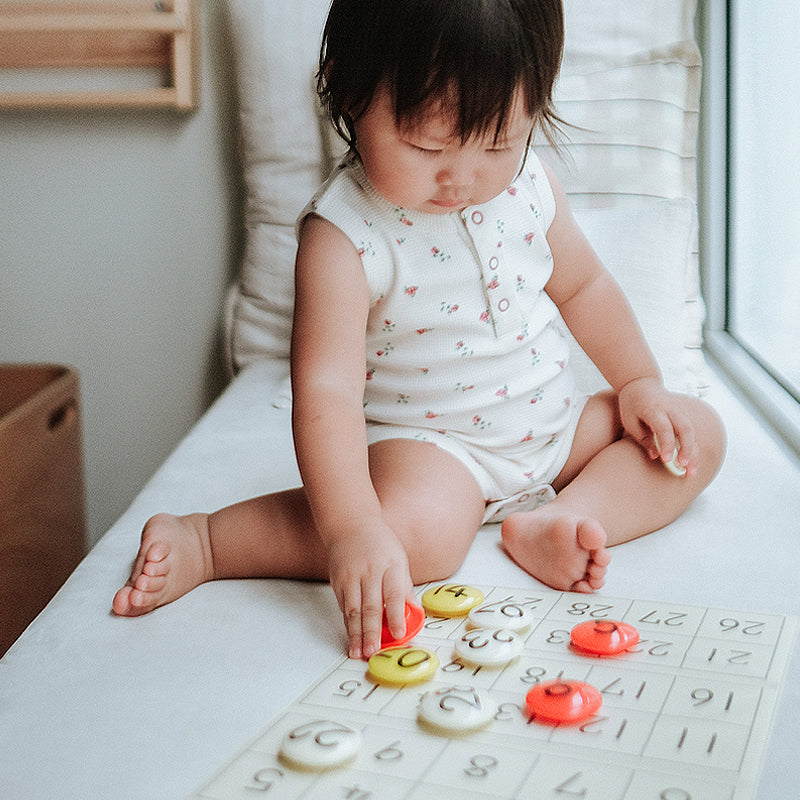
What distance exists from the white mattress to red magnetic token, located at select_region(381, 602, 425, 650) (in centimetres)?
3

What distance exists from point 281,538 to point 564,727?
0.99 ft

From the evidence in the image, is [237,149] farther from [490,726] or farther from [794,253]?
[490,726]

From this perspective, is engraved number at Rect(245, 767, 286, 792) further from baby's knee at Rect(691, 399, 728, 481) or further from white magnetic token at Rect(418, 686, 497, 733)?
baby's knee at Rect(691, 399, 728, 481)

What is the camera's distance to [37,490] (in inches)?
46.8

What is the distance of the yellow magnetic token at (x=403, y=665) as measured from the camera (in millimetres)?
574

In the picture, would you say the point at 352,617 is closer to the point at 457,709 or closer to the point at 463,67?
the point at 457,709

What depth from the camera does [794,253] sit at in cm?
122

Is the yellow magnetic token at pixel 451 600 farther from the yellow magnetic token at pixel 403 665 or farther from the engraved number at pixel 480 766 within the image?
the engraved number at pixel 480 766

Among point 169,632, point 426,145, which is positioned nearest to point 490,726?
point 169,632

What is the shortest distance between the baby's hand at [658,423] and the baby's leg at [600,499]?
12mm

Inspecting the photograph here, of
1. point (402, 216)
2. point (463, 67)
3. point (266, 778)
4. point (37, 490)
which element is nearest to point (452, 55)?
point (463, 67)

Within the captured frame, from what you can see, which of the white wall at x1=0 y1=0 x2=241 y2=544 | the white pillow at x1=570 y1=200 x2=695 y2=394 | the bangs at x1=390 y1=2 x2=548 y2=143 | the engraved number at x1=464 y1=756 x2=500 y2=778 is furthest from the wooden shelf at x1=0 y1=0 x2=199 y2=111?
the engraved number at x1=464 y1=756 x2=500 y2=778

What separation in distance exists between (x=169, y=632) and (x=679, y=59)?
42.5 inches

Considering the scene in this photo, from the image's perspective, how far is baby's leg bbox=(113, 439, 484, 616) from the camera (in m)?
0.70
